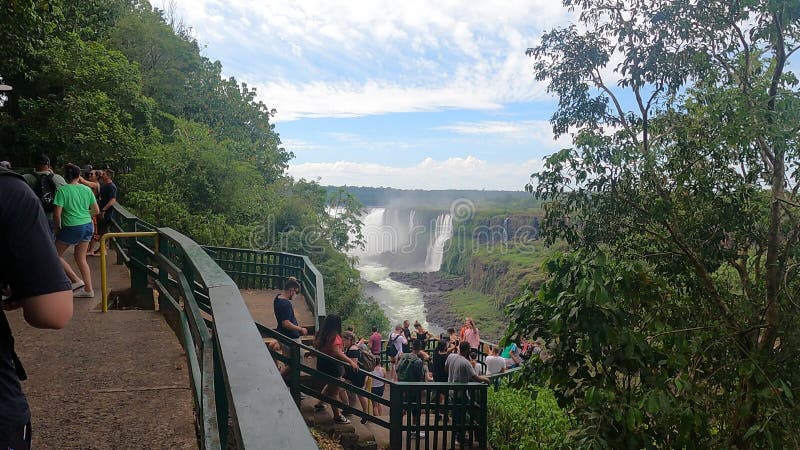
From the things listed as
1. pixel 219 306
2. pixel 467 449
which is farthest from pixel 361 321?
pixel 219 306

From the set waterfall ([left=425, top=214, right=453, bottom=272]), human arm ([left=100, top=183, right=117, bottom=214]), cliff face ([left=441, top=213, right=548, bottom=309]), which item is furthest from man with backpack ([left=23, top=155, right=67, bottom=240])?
waterfall ([left=425, top=214, right=453, bottom=272])

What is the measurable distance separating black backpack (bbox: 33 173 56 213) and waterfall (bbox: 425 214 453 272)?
91640 mm

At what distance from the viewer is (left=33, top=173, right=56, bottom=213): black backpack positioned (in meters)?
5.81

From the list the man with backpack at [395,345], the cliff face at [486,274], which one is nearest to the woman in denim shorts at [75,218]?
the man with backpack at [395,345]

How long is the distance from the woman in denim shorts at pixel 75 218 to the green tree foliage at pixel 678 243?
4407 mm

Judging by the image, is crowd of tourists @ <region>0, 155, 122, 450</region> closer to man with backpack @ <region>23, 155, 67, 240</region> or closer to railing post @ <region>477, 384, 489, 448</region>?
man with backpack @ <region>23, 155, 67, 240</region>

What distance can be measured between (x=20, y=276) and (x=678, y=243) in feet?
21.4

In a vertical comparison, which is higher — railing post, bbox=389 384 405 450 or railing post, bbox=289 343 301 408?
railing post, bbox=289 343 301 408

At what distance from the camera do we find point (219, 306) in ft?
6.91

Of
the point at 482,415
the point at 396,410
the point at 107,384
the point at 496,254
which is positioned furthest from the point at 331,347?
the point at 496,254

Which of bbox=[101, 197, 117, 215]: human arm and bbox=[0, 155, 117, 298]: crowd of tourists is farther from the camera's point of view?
bbox=[101, 197, 117, 215]: human arm

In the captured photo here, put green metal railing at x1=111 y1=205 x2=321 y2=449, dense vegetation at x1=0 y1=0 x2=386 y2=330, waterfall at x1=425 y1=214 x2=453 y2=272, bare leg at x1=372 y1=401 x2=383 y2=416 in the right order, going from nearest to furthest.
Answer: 1. green metal railing at x1=111 y1=205 x2=321 y2=449
2. bare leg at x1=372 y1=401 x2=383 y2=416
3. dense vegetation at x1=0 y1=0 x2=386 y2=330
4. waterfall at x1=425 y1=214 x2=453 y2=272

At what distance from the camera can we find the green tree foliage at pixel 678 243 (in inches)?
193

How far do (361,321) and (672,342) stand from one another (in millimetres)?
24749
